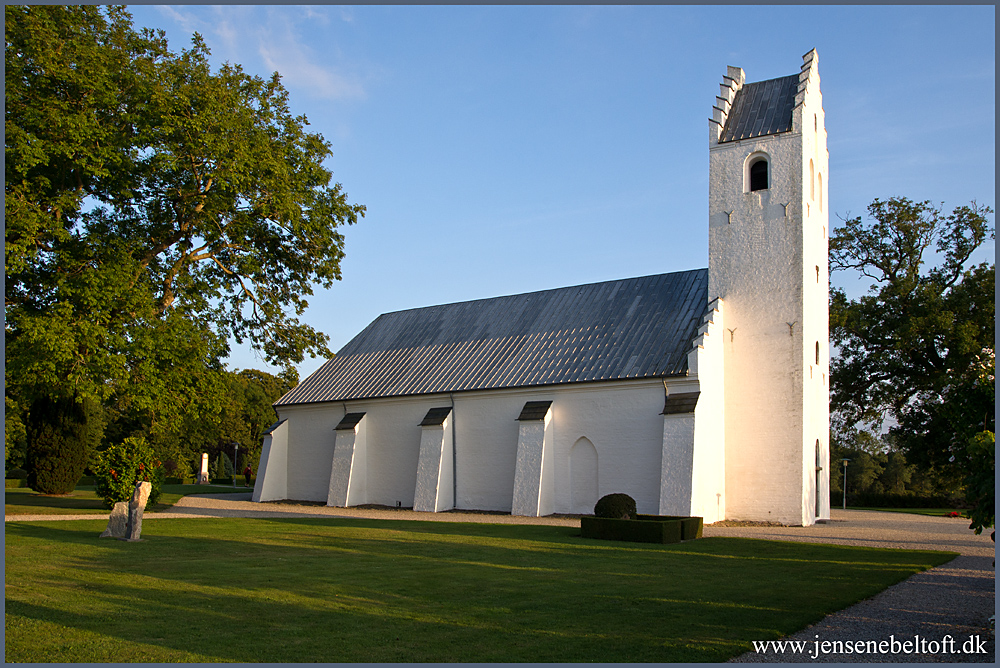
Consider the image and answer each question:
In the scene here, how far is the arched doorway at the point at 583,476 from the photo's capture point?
2280cm

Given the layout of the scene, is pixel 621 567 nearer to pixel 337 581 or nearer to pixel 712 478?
pixel 337 581

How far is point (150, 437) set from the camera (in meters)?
49.0

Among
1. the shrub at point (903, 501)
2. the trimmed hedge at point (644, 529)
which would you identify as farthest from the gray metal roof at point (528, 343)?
the shrub at point (903, 501)

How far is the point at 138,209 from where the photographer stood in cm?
2038

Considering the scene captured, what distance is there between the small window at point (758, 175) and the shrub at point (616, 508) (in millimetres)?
11622

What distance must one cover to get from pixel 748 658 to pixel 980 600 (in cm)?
496

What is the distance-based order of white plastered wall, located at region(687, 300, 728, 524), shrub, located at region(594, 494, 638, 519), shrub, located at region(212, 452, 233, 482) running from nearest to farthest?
shrub, located at region(594, 494, 638, 519) → white plastered wall, located at region(687, 300, 728, 524) → shrub, located at region(212, 452, 233, 482)

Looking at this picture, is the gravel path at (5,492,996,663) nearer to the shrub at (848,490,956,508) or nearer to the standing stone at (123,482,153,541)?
the standing stone at (123,482,153,541)

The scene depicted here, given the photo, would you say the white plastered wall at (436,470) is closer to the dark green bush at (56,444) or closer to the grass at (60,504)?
the grass at (60,504)

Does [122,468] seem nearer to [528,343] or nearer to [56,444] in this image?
[56,444]

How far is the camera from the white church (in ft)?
70.1

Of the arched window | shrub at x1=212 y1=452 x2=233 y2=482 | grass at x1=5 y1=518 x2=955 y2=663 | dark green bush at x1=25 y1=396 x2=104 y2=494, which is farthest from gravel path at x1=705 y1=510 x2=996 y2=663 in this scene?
shrub at x1=212 y1=452 x2=233 y2=482

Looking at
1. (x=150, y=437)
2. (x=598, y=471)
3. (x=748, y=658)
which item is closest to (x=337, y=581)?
(x=748, y=658)

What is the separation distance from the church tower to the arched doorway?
13.3ft
